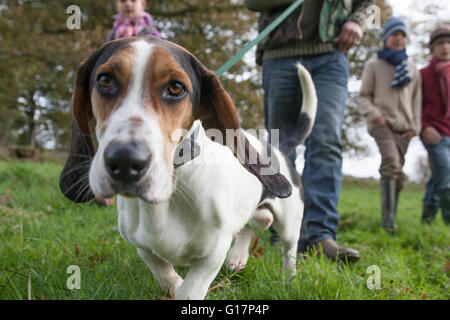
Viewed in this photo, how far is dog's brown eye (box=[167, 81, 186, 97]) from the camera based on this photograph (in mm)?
1423

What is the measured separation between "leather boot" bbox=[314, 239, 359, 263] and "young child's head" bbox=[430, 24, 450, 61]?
12.6 feet

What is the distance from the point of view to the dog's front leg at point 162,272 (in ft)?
6.10

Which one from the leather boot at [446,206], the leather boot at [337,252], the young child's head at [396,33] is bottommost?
the leather boot at [446,206]

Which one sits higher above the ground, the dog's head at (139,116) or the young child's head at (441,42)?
the young child's head at (441,42)

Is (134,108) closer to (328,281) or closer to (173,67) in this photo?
(173,67)

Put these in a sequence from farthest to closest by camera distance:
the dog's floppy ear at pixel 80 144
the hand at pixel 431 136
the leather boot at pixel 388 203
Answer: the hand at pixel 431 136 → the leather boot at pixel 388 203 → the dog's floppy ear at pixel 80 144

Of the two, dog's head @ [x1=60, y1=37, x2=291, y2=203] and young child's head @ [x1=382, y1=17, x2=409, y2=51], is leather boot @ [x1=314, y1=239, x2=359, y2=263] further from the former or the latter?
young child's head @ [x1=382, y1=17, x2=409, y2=51]

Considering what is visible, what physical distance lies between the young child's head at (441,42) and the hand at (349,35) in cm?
300

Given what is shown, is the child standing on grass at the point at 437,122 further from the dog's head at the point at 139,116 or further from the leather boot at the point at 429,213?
the dog's head at the point at 139,116

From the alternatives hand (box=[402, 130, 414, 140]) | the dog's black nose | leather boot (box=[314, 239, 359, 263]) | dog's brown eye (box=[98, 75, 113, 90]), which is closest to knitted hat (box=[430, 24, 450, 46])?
hand (box=[402, 130, 414, 140])

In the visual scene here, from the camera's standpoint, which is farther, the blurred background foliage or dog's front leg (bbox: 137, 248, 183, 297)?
the blurred background foliage

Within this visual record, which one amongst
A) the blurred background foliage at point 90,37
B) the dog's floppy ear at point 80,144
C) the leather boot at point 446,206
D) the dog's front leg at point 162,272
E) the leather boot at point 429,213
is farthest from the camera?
the blurred background foliage at point 90,37

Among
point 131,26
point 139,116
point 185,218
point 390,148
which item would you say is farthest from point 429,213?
point 139,116

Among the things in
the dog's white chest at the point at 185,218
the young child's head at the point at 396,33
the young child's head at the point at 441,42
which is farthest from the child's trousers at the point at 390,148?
the dog's white chest at the point at 185,218
